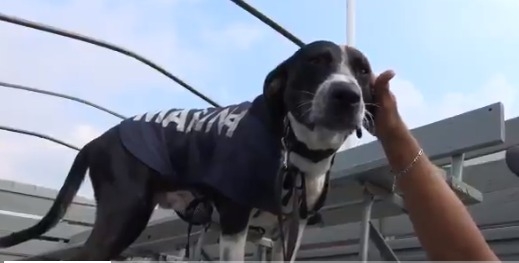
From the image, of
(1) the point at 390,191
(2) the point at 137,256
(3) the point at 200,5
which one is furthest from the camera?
(3) the point at 200,5

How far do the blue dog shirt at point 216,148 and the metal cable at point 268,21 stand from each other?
93 cm

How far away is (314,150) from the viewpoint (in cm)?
132

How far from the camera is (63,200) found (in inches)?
65.9

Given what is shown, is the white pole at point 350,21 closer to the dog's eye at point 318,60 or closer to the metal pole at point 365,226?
the metal pole at point 365,226

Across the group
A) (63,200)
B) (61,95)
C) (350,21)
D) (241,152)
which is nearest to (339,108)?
(241,152)

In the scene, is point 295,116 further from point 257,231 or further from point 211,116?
point 257,231

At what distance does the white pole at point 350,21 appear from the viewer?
2.99m

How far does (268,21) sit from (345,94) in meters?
1.35

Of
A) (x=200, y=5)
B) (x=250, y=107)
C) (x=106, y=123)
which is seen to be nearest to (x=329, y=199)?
(x=250, y=107)

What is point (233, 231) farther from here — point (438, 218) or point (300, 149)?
point (438, 218)

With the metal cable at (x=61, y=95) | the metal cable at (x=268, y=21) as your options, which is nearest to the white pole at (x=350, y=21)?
the metal cable at (x=268, y=21)

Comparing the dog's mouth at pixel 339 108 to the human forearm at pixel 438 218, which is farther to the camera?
the dog's mouth at pixel 339 108

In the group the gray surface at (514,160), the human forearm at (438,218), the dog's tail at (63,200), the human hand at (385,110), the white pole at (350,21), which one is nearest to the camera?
the human forearm at (438,218)

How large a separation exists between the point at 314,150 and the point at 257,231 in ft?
1.06
